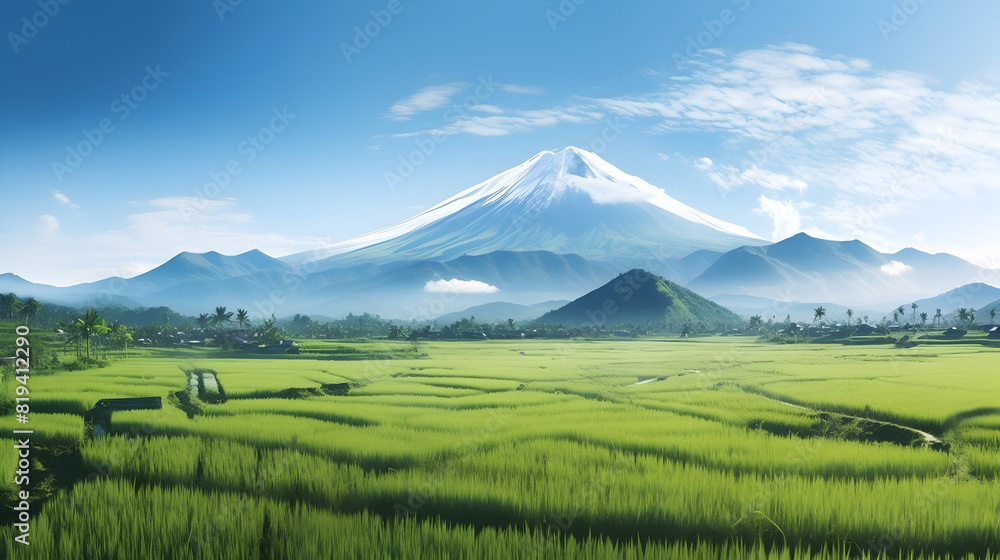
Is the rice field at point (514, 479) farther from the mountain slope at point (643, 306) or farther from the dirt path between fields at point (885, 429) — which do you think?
the mountain slope at point (643, 306)

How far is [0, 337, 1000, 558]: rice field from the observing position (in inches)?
227

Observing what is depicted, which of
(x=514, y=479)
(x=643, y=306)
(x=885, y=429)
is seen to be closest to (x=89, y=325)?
(x=514, y=479)

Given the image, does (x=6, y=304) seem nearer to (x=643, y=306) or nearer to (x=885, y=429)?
(x=885, y=429)

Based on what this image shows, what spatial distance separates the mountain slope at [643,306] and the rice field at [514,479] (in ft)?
395

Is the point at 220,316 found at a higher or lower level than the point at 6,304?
lower

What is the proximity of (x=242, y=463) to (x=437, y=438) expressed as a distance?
3387 millimetres

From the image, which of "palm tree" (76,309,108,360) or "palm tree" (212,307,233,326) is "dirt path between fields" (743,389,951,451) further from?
"palm tree" (212,307,233,326)

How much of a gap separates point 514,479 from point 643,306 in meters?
145

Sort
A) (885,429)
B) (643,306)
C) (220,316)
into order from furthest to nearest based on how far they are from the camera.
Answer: (643,306) < (220,316) < (885,429)

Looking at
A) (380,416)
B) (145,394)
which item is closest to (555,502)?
(380,416)

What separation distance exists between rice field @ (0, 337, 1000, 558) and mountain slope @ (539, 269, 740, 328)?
120 m

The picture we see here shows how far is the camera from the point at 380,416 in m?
13.3

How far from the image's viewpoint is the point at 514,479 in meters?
7.73

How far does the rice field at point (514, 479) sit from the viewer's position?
5.76 metres
